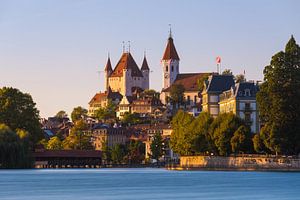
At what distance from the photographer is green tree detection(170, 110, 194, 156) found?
161 metres

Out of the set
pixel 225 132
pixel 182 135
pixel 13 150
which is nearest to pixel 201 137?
pixel 182 135

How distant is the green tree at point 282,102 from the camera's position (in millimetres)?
132500

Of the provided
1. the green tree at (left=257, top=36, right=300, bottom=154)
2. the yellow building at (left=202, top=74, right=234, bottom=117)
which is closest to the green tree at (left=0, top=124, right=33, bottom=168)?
the green tree at (left=257, top=36, right=300, bottom=154)

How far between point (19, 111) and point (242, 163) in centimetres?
4776

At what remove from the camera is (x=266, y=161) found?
13675cm

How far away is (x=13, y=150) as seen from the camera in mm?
154500

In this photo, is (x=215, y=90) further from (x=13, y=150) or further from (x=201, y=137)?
(x=13, y=150)

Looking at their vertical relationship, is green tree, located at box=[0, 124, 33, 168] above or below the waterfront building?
below

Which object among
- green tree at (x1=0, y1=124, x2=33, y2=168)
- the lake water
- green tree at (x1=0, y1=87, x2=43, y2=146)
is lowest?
the lake water

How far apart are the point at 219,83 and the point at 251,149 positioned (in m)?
37.5

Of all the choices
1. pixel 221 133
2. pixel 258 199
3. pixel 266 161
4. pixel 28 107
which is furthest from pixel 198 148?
pixel 258 199

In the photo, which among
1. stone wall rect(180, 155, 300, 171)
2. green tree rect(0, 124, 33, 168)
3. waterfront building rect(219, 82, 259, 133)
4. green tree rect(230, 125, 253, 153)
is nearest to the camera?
stone wall rect(180, 155, 300, 171)

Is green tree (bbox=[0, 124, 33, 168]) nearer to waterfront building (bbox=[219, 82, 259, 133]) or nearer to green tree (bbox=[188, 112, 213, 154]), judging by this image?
green tree (bbox=[188, 112, 213, 154])

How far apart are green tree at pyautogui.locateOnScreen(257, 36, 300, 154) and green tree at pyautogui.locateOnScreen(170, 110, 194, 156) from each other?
80.6 feet
